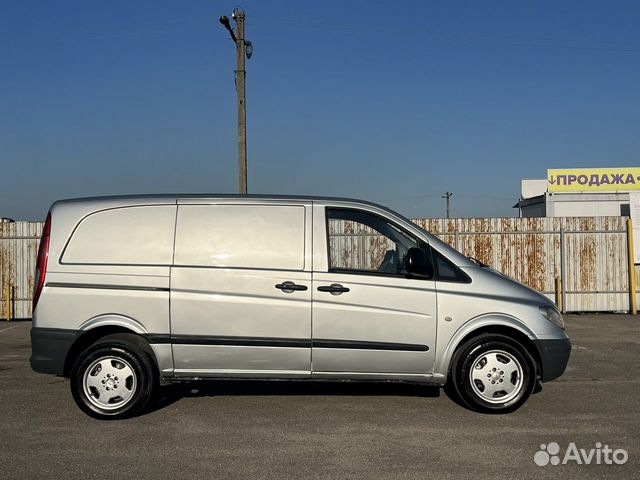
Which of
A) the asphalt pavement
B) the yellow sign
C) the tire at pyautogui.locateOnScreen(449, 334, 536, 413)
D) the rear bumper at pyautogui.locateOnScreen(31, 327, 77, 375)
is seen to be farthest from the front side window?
the yellow sign

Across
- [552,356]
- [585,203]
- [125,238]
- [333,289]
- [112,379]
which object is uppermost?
[585,203]

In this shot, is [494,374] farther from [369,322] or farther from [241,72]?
[241,72]

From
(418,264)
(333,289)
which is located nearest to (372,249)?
(418,264)

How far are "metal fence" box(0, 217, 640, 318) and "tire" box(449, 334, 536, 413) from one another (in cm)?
834

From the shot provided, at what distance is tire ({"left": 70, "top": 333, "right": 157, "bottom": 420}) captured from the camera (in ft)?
17.9

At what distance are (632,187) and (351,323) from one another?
Result: 30192 millimetres

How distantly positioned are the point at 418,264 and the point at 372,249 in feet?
1.92

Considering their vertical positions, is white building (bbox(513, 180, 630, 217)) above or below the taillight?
above

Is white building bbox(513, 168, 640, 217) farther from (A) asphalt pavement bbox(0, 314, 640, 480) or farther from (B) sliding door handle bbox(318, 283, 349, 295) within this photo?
(B) sliding door handle bbox(318, 283, 349, 295)

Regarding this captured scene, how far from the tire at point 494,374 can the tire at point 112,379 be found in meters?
2.74

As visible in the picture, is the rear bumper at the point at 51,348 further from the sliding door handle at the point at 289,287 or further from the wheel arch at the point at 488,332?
the wheel arch at the point at 488,332

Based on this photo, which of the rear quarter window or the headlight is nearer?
the rear quarter window

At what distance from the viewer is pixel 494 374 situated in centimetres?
558

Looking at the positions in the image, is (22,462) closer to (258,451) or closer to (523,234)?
(258,451)
